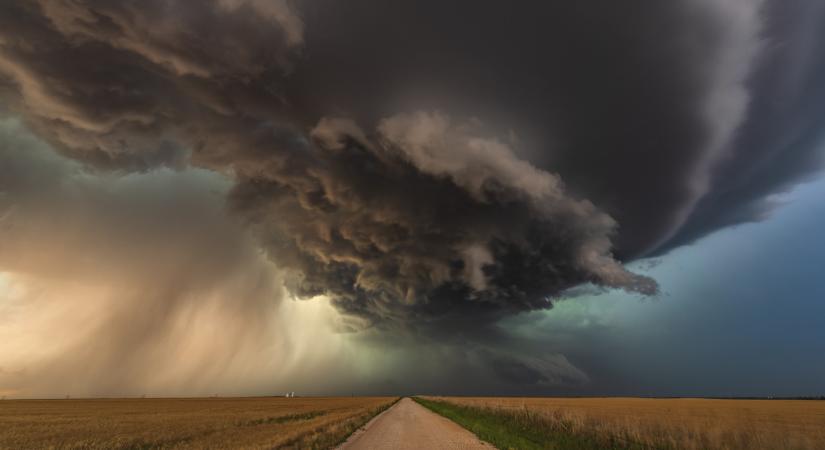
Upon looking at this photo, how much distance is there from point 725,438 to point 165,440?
30.2m

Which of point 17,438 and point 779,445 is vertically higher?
A: point 779,445

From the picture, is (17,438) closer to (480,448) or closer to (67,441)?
(67,441)

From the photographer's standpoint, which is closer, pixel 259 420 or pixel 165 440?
pixel 165 440

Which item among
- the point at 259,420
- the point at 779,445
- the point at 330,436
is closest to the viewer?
the point at 779,445

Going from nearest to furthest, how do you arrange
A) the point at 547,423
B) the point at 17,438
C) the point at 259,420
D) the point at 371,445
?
the point at 371,445 < the point at 547,423 < the point at 17,438 < the point at 259,420

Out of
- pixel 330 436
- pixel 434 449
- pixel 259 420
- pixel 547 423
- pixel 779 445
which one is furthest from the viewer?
pixel 259 420

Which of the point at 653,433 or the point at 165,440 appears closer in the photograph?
the point at 653,433

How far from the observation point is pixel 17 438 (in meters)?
28.1

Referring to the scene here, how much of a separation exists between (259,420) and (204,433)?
12.3m

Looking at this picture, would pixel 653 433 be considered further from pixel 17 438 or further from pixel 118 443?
pixel 17 438

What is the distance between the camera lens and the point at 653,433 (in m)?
19.4

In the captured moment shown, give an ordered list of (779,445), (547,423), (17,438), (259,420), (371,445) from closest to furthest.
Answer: (779,445) → (371,445) → (547,423) → (17,438) → (259,420)

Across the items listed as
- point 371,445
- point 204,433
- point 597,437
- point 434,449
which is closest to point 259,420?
point 204,433

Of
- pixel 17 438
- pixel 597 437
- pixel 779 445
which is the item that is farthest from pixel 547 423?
pixel 17 438
